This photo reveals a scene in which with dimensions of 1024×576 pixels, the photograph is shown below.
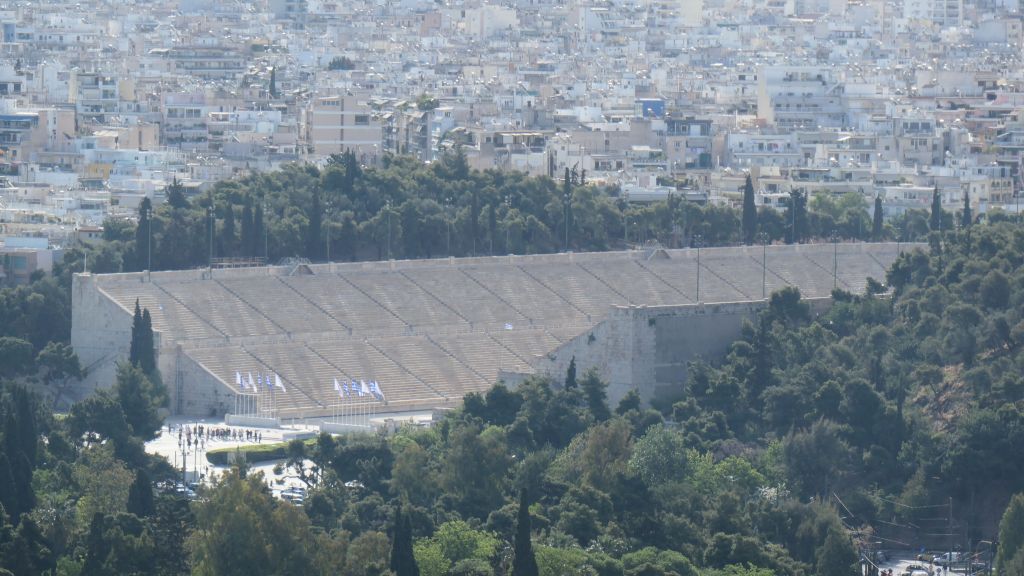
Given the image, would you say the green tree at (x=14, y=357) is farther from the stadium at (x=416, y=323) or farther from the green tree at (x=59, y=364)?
the stadium at (x=416, y=323)

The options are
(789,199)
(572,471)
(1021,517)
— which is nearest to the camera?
(1021,517)

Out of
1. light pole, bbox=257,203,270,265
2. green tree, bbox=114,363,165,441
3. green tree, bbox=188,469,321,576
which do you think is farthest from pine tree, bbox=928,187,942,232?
green tree, bbox=188,469,321,576

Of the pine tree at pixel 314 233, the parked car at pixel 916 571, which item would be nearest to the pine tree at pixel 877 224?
the pine tree at pixel 314 233

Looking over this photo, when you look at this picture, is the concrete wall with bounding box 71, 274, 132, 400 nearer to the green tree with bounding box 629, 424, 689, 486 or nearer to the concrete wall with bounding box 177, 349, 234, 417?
the concrete wall with bounding box 177, 349, 234, 417

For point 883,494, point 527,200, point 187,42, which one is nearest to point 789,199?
point 527,200

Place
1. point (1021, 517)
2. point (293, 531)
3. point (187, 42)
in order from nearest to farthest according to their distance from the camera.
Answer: point (293, 531)
point (1021, 517)
point (187, 42)

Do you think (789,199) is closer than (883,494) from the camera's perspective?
No

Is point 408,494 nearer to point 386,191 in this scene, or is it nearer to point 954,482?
point 954,482
